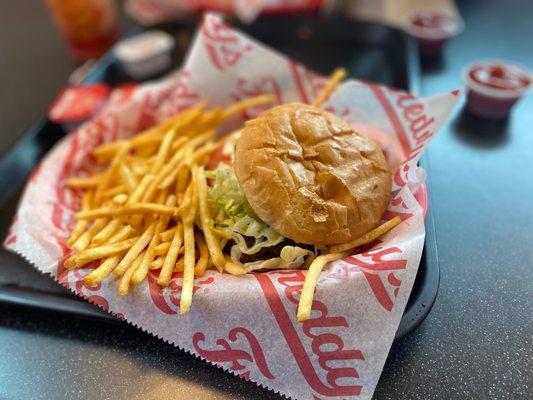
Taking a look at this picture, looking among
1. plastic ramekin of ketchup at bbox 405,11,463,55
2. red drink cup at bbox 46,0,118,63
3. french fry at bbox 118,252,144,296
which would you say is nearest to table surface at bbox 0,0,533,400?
french fry at bbox 118,252,144,296

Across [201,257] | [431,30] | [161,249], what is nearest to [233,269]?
[201,257]

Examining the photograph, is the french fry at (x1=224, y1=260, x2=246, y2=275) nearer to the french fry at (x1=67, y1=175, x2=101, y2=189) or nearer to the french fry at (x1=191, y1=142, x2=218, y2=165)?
the french fry at (x1=191, y1=142, x2=218, y2=165)

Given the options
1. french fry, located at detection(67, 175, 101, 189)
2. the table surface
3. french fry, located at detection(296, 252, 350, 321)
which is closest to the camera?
french fry, located at detection(296, 252, 350, 321)

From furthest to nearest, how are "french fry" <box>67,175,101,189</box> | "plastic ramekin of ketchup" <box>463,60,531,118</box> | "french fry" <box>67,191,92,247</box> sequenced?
"plastic ramekin of ketchup" <box>463,60,531,118</box>
"french fry" <box>67,175,101,189</box>
"french fry" <box>67,191,92,247</box>

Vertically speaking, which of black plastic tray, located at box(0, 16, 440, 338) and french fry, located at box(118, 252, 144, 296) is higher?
french fry, located at box(118, 252, 144, 296)

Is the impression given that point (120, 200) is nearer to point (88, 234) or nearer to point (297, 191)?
point (88, 234)

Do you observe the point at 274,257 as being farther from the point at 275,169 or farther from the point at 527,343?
the point at 527,343

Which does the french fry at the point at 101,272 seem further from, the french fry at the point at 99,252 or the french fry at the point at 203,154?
the french fry at the point at 203,154
